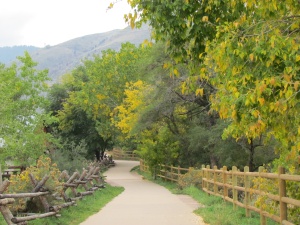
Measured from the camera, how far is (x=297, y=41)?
607cm

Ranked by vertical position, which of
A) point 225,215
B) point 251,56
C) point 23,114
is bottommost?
point 225,215

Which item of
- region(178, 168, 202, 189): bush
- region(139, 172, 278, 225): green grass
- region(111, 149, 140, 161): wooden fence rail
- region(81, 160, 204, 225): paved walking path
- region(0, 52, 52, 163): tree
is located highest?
region(0, 52, 52, 163): tree

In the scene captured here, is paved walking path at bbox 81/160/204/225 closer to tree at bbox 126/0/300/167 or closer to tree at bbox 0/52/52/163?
tree at bbox 126/0/300/167

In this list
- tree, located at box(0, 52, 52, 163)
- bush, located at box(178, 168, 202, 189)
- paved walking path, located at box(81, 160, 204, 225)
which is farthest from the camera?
tree, located at box(0, 52, 52, 163)

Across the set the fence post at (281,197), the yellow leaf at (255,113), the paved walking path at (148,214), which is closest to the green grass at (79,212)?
the paved walking path at (148,214)

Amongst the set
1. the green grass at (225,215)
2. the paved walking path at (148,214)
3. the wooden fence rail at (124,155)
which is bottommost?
the paved walking path at (148,214)

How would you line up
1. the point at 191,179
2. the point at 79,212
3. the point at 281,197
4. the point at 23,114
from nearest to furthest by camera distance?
the point at 281,197 → the point at 79,212 → the point at 191,179 → the point at 23,114

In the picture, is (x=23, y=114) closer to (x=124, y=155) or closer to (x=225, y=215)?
(x=225, y=215)

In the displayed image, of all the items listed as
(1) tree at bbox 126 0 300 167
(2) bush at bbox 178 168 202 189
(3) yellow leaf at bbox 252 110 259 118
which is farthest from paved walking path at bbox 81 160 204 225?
(3) yellow leaf at bbox 252 110 259 118

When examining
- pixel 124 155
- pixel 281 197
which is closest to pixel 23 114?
pixel 281 197

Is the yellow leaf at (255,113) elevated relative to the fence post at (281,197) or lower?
elevated

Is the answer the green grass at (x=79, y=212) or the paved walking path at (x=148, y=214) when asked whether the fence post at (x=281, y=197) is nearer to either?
the paved walking path at (x=148, y=214)

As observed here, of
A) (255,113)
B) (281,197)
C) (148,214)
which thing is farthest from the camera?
(148,214)

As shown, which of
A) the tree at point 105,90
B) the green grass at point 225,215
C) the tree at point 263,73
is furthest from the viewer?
the tree at point 105,90
